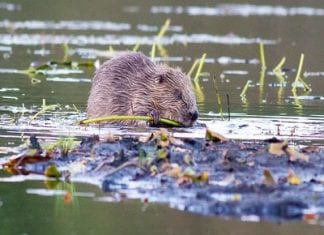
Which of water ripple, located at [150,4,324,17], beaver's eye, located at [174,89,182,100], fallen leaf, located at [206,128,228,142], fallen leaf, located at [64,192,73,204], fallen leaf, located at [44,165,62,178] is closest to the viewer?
fallen leaf, located at [64,192,73,204]

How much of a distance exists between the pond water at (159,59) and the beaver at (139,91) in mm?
333

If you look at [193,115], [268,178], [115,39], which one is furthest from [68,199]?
[115,39]

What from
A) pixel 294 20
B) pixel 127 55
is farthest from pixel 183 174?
pixel 294 20

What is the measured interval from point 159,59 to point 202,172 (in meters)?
9.00

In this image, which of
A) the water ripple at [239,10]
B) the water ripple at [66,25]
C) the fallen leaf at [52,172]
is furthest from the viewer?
the water ripple at [239,10]

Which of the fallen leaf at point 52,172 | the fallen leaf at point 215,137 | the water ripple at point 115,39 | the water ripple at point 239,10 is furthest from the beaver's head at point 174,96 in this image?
the water ripple at point 239,10

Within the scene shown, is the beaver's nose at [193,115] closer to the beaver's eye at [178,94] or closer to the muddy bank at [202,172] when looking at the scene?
the beaver's eye at [178,94]

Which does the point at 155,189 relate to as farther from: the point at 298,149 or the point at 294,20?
the point at 294,20

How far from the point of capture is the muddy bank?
279 inches

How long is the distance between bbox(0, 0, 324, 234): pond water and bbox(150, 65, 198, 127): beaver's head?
14.4 inches

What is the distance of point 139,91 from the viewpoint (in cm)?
1059

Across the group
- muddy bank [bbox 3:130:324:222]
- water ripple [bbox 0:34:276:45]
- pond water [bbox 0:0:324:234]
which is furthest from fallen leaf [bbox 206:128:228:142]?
water ripple [bbox 0:34:276:45]

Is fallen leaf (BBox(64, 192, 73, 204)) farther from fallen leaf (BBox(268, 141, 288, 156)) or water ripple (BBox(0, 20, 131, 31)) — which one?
water ripple (BBox(0, 20, 131, 31))

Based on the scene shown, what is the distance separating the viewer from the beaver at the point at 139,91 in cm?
1040
